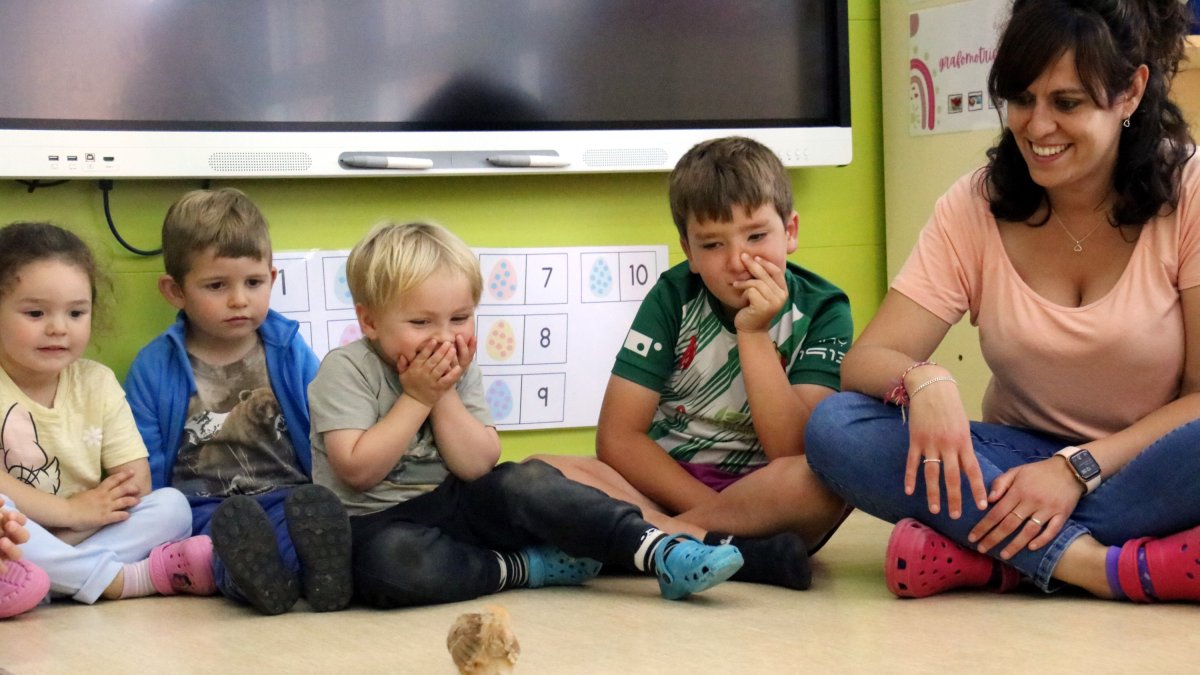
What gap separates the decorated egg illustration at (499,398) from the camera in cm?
241

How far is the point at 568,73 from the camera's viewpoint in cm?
239

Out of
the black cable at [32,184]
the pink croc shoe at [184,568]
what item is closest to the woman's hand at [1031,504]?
the pink croc shoe at [184,568]

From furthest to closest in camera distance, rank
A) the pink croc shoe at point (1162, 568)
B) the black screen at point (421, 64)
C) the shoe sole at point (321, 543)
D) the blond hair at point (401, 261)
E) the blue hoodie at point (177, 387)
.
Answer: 1. the black screen at point (421, 64)
2. the blue hoodie at point (177, 387)
3. the blond hair at point (401, 261)
4. the shoe sole at point (321, 543)
5. the pink croc shoe at point (1162, 568)

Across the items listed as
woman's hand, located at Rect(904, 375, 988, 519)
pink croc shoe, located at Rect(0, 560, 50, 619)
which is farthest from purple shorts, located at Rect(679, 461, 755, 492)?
pink croc shoe, located at Rect(0, 560, 50, 619)

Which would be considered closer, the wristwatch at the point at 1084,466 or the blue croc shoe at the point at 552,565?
the wristwatch at the point at 1084,466

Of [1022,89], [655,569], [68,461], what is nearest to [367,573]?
[655,569]

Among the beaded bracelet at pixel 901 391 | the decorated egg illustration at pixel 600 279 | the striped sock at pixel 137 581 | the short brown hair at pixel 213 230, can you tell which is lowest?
the striped sock at pixel 137 581

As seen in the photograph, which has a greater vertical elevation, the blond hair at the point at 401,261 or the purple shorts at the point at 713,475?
the blond hair at the point at 401,261

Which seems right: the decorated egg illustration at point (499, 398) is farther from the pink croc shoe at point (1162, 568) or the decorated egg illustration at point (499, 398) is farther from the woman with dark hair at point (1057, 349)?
the pink croc shoe at point (1162, 568)

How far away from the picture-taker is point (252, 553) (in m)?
1.51

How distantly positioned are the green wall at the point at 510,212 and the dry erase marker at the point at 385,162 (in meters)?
0.11

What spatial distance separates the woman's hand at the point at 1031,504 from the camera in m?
1.46

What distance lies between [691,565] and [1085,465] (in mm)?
439

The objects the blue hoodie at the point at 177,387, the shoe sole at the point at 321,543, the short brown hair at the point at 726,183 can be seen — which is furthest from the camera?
the blue hoodie at the point at 177,387
